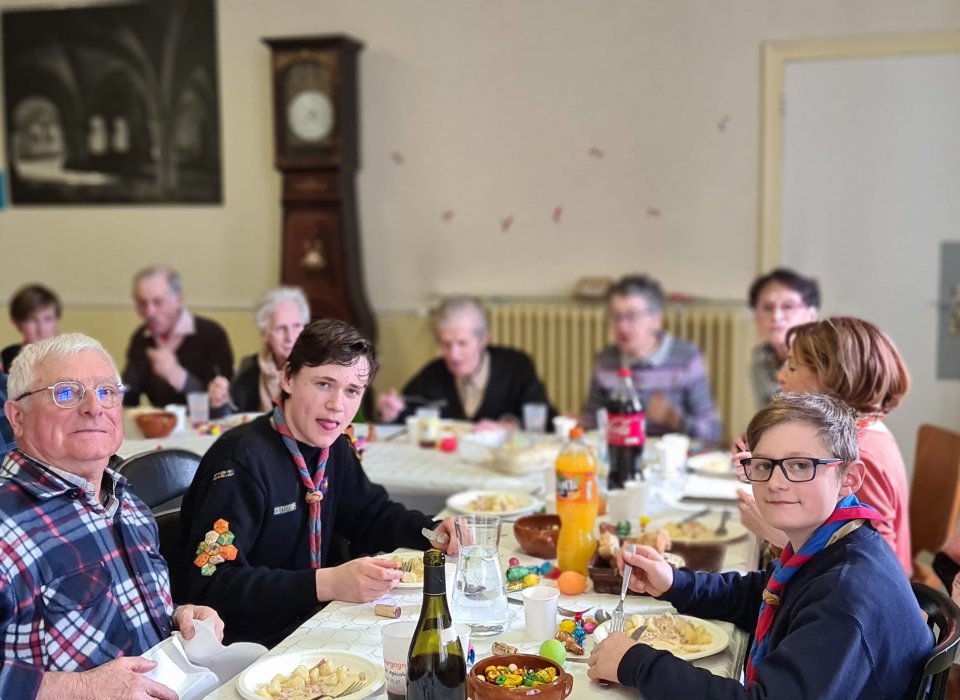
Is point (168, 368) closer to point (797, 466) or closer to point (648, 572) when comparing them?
point (648, 572)

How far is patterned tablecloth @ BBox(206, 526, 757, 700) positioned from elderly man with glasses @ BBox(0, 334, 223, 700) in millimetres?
177

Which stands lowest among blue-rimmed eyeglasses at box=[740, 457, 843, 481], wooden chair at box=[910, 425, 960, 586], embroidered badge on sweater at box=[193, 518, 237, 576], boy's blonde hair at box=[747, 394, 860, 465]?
wooden chair at box=[910, 425, 960, 586]

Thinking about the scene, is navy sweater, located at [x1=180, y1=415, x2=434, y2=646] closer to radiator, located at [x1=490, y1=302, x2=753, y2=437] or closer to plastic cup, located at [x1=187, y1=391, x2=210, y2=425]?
plastic cup, located at [x1=187, y1=391, x2=210, y2=425]

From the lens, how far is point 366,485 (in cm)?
250

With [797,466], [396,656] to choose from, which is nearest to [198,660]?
[396,656]

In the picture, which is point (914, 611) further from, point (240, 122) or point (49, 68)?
point (49, 68)

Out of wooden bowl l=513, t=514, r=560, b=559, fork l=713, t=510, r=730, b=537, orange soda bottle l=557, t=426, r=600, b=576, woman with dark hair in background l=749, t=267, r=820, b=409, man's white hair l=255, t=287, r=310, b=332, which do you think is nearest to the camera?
orange soda bottle l=557, t=426, r=600, b=576

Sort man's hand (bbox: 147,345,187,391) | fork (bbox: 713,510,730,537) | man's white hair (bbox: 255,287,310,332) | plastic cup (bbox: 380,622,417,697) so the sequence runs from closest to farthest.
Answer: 1. plastic cup (bbox: 380,622,417,697)
2. fork (bbox: 713,510,730,537)
3. man's white hair (bbox: 255,287,310,332)
4. man's hand (bbox: 147,345,187,391)

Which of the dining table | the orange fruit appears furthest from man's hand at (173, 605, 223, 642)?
the orange fruit

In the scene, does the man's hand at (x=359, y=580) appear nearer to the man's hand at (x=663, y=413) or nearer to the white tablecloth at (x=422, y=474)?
the white tablecloth at (x=422, y=474)

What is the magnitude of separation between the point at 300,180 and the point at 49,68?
1821 mm

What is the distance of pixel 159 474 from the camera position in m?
2.35

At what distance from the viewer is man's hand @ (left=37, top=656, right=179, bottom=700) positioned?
163cm

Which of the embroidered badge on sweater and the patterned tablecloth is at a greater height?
the embroidered badge on sweater
